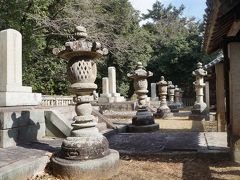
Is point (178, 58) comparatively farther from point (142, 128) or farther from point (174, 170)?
point (174, 170)

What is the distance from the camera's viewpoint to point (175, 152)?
6.37 meters

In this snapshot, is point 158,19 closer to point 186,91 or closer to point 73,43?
point 186,91

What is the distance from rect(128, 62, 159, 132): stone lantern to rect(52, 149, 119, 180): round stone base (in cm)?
559

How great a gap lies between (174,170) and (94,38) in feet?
50.9

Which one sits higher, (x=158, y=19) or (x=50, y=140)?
(x=158, y=19)

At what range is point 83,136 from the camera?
529 cm

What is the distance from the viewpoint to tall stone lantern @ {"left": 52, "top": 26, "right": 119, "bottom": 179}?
16.1ft

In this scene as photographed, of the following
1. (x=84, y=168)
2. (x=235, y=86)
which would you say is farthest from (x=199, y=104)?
(x=84, y=168)

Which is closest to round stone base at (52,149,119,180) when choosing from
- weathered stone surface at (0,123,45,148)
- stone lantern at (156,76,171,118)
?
weathered stone surface at (0,123,45,148)

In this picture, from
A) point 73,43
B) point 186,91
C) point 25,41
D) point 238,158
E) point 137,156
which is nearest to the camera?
point 73,43

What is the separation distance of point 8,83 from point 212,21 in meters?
4.88

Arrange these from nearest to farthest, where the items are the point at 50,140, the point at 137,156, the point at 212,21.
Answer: the point at 212,21, the point at 137,156, the point at 50,140

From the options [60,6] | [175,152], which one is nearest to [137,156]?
[175,152]

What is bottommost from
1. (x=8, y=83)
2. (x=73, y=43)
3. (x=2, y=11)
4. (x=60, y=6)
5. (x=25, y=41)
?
(x=8, y=83)
